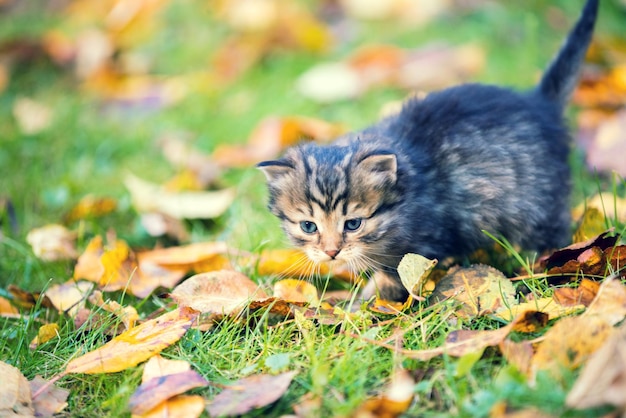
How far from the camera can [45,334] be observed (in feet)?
7.42

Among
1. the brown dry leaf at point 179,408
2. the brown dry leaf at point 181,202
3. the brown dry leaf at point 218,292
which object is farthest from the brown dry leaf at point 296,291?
the brown dry leaf at point 181,202

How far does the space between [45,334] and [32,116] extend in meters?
2.60

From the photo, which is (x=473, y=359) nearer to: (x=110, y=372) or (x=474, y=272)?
(x=474, y=272)

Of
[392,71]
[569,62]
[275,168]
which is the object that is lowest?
[275,168]

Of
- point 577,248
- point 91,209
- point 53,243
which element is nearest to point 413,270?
point 577,248

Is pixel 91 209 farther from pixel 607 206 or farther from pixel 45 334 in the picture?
pixel 607 206

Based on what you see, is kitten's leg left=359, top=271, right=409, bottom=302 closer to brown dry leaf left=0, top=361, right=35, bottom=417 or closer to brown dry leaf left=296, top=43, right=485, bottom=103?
brown dry leaf left=0, top=361, right=35, bottom=417

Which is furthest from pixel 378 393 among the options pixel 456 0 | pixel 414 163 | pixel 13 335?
pixel 456 0

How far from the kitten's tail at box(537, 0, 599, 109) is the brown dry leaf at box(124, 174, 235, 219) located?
1588 mm

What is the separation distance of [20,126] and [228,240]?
215cm

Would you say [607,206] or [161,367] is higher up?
[607,206]

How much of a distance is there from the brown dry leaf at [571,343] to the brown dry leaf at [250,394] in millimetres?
668

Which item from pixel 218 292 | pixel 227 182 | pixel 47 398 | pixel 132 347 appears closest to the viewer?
pixel 47 398

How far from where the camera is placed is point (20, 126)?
14.3ft
